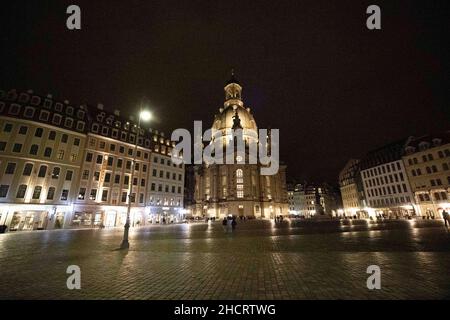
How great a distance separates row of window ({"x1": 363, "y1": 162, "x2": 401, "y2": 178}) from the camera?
59.6 meters

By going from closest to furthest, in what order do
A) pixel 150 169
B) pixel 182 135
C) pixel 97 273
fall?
pixel 97 273 < pixel 150 169 < pixel 182 135

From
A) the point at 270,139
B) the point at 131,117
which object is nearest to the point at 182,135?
the point at 131,117

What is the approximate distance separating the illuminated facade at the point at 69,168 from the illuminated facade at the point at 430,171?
201 ft

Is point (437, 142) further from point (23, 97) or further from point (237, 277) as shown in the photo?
point (23, 97)

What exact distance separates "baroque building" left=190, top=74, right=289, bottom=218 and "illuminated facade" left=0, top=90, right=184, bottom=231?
32127 mm

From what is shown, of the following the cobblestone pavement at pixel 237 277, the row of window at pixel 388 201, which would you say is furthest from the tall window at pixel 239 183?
the cobblestone pavement at pixel 237 277

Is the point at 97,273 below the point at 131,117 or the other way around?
below

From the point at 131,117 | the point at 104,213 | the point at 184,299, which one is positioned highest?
the point at 131,117

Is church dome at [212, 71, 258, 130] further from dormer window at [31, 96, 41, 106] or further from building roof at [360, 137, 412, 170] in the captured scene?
dormer window at [31, 96, 41, 106]

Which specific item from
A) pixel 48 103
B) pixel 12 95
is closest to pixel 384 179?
pixel 48 103

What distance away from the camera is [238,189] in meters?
80.1

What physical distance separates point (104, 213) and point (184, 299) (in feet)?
136
